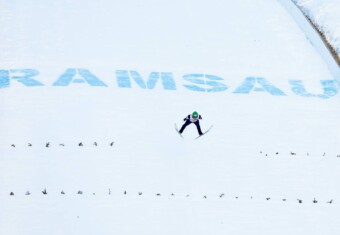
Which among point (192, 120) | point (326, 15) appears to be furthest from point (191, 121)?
point (326, 15)

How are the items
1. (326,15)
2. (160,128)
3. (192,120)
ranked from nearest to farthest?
(192,120), (160,128), (326,15)

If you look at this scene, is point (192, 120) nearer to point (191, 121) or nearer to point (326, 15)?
point (191, 121)

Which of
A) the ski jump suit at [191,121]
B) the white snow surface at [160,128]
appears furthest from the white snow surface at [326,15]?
the ski jump suit at [191,121]

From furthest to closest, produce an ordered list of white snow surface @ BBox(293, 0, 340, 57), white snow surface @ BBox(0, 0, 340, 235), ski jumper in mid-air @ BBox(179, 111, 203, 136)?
white snow surface @ BBox(293, 0, 340, 57) < ski jumper in mid-air @ BBox(179, 111, 203, 136) < white snow surface @ BBox(0, 0, 340, 235)

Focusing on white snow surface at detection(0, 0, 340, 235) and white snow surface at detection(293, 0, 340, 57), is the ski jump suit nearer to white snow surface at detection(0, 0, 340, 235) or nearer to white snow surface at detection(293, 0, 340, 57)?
white snow surface at detection(0, 0, 340, 235)

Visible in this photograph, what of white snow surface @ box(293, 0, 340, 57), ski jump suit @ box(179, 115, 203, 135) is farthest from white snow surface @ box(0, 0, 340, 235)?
white snow surface @ box(293, 0, 340, 57)

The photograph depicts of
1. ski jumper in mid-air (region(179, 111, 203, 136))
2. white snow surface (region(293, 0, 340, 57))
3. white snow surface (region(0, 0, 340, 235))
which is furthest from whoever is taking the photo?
white snow surface (region(293, 0, 340, 57))

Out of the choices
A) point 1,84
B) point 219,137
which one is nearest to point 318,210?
point 219,137
